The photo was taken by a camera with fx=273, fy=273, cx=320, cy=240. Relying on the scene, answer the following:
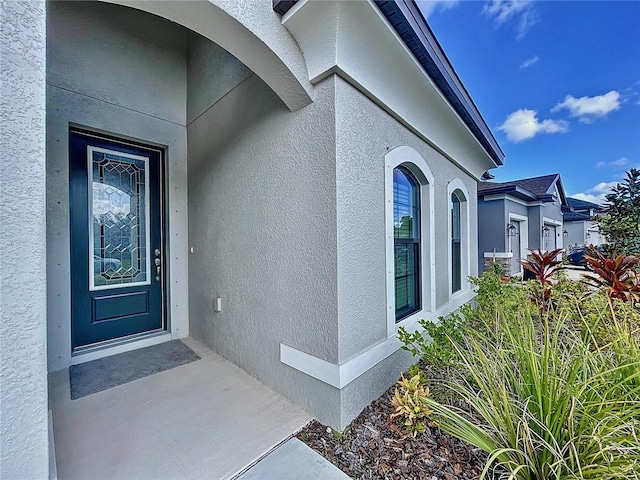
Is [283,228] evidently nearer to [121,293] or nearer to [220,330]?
[220,330]

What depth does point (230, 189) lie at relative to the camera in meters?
3.47

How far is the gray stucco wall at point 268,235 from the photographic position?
7.86ft

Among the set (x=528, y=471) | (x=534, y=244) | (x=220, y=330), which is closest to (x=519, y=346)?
(x=528, y=471)

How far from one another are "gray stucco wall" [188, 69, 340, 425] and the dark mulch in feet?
0.66

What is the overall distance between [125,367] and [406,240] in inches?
155

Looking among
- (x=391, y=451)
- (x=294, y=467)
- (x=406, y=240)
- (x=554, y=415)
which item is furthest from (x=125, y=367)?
(x=554, y=415)

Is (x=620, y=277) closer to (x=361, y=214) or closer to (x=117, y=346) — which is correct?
(x=361, y=214)

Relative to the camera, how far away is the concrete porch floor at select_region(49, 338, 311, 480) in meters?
1.94

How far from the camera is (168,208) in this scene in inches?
168

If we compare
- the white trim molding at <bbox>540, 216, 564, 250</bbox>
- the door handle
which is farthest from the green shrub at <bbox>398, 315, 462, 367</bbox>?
the white trim molding at <bbox>540, 216, 564, 250</bbox>

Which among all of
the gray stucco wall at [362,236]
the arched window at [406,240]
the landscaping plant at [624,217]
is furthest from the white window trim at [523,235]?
the gray stucco wall at [362,236]

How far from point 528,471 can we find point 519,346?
0.68 metres

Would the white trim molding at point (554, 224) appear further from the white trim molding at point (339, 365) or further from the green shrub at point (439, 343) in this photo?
the white trim molding at point (339, 365)

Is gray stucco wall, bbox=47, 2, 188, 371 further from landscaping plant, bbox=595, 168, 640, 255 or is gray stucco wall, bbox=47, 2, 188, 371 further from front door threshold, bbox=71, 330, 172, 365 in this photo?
landscaping plant, bbox=595, 168, 640, 255
